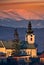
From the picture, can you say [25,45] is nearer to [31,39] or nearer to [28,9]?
[31,39]

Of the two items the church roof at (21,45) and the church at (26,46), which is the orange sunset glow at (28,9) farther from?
the church roof at (21,45)

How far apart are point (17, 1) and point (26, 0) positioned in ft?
0.26

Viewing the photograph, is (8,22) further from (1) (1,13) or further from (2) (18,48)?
(2) (18,48)

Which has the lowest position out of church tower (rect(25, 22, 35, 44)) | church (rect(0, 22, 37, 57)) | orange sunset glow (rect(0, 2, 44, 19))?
church (rect(0, 22, 37, 57))

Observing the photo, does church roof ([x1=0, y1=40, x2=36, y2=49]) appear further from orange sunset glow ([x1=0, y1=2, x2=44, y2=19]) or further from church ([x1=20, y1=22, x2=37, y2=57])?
orange sunset glow ([x1=0, y1=2, x2=44, y2=19])

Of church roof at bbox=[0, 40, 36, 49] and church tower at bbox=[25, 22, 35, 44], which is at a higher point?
church tower at bbox=[25, 22, 35, 44]

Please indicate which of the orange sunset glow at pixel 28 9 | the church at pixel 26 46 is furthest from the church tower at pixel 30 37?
the orange sunset glow at pixel 28 9

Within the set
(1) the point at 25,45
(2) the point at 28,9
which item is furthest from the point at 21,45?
(2) the point at 28,9

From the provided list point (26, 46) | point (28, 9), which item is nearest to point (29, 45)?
point (26, 46)

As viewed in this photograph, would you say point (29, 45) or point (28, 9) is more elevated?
point (28, 9)

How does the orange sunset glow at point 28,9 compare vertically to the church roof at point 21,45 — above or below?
above

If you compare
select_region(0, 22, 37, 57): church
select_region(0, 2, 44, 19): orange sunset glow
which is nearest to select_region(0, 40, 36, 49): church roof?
select_region(0, 22, 37, 57): church

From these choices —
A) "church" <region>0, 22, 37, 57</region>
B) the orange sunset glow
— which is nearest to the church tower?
"church" <region>0, 22, 37, 57</region>

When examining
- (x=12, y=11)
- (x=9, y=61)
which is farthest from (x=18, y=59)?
(x=12, y=11)
